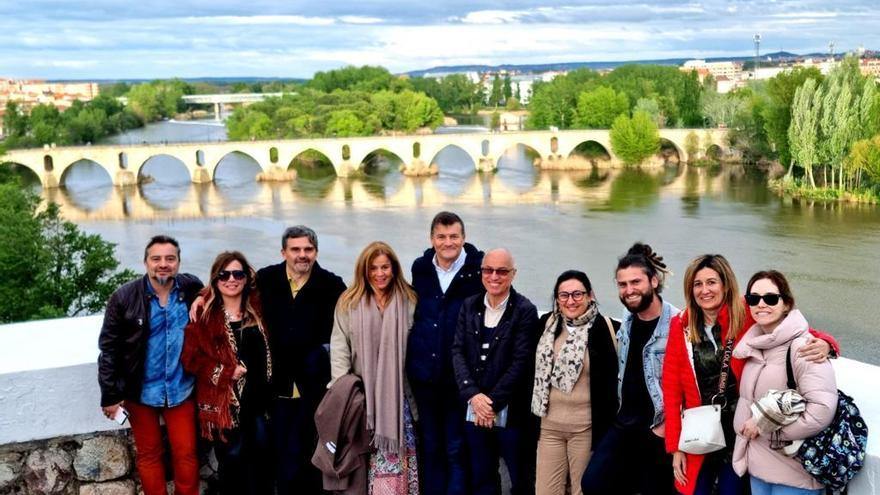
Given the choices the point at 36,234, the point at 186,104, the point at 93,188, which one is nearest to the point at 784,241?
the point at 36,234

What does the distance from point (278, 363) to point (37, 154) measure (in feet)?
121

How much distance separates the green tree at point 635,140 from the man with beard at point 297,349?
122 ft

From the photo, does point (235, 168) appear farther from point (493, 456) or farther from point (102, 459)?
point (493, 456)

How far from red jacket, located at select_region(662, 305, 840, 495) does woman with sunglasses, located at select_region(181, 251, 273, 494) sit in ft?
3.72

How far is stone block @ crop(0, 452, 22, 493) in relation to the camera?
8.41 ft

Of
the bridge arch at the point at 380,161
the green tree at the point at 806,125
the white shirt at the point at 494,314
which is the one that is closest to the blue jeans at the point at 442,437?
the white shirt at the point at 494,314

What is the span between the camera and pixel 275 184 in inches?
1395

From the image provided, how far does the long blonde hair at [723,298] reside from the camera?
2266mm

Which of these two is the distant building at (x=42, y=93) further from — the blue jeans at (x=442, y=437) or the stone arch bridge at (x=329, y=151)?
the blue jeans at (x=442, y=437)

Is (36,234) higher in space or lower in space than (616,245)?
higher

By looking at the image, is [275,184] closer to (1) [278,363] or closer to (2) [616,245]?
(2) [616,245]

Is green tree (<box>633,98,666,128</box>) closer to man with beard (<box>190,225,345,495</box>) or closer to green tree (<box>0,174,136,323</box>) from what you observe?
green tree (<box>0,174,136,323</box>)

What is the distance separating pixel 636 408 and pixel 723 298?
41 cm

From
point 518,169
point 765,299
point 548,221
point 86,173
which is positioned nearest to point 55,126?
point 86,173
